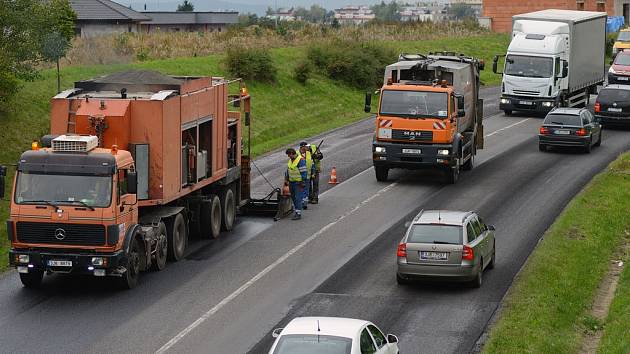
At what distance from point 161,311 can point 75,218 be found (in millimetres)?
2372

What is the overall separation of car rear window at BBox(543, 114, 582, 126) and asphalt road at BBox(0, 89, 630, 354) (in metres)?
7.69

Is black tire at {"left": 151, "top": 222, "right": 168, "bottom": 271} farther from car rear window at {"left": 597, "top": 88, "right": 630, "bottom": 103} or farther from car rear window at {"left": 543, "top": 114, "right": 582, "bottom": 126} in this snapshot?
car rear window at {"left": 597, "top": 88, "right": 630, "bottom": 103}

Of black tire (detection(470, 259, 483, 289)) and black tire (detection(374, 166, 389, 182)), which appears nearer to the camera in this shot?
black tire (detection(470, 259, 483, 289))

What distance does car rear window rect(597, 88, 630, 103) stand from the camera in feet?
163

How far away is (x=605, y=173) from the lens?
38188 mm

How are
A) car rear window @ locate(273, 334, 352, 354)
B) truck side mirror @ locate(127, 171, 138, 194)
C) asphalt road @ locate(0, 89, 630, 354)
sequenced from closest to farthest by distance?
car rear window @ locate(273, 334, 352, 354) < asphalt road @ locate(0, 89, 630, 354) < truck side mirror @ locate(127, 171, 138, 194)

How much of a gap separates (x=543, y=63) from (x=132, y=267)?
3126 cm

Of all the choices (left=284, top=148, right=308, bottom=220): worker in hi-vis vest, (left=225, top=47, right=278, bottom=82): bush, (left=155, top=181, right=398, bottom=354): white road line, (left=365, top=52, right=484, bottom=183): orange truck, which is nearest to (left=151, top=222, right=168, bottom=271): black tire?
(left=155, top=181, right=398, bottom=354): white road line

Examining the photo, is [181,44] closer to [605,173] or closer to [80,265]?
[605,173]

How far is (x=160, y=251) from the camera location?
25.1 m

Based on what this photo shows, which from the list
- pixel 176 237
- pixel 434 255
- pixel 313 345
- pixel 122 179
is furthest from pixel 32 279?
pixel 313 345

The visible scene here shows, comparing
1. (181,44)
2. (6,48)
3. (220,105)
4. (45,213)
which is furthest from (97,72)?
(45,213)

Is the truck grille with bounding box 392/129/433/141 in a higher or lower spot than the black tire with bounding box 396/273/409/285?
higher

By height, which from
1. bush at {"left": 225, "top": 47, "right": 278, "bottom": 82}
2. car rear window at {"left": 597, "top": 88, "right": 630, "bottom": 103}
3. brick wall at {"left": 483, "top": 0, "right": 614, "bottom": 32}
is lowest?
car rear window at {"left": 597, "top": 88, "right": 630, "bottom": 103}
